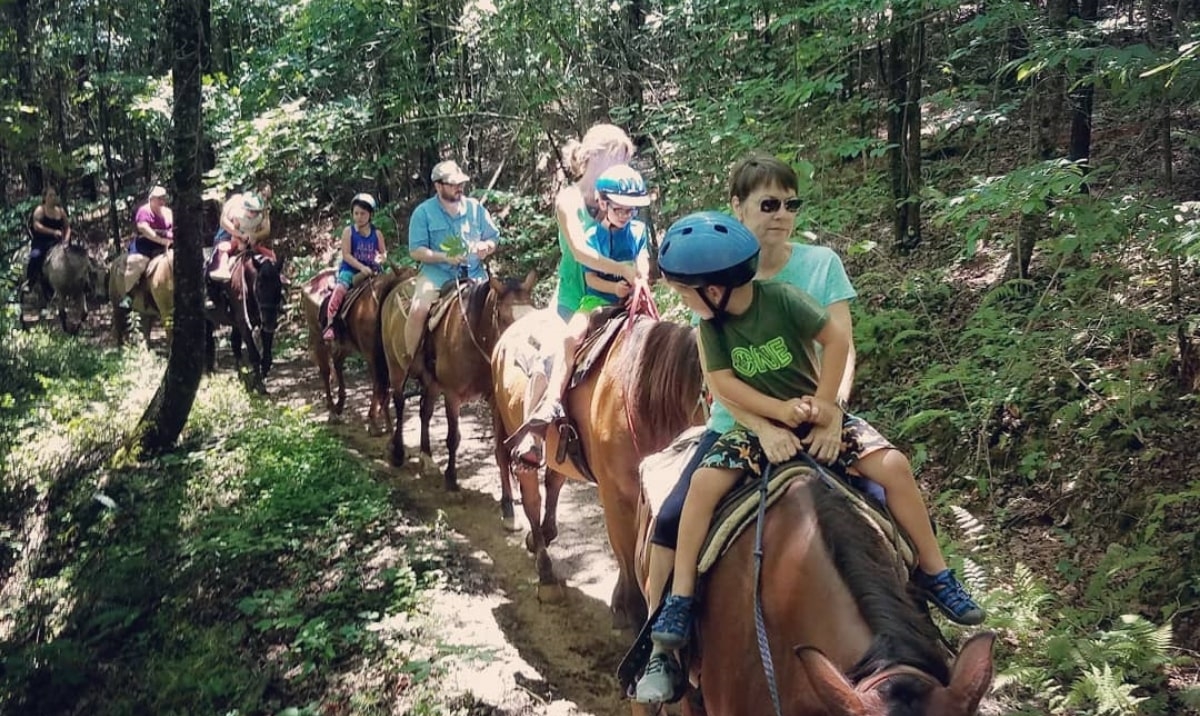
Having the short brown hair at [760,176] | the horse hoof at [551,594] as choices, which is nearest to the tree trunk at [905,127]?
the horse hoof at [551,594]

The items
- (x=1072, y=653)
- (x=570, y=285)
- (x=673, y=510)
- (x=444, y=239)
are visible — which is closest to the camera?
(x=673, y=510)

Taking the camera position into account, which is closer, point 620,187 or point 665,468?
point 665,468

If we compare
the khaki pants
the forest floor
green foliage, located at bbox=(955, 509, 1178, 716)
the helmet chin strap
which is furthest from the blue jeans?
the khaki pants

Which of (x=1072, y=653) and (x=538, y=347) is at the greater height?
(x=538, y=347)

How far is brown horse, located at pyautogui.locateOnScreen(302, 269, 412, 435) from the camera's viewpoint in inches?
391

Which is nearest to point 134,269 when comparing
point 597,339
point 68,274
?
point 68,274

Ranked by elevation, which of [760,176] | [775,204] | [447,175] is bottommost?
[775,204]

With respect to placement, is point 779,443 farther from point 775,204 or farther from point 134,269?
point 134,269

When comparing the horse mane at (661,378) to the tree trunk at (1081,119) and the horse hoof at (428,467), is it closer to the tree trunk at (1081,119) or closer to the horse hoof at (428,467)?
the tree trunk at (1081,119)

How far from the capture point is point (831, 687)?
6.13 ft

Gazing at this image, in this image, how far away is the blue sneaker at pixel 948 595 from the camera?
2.60 meters

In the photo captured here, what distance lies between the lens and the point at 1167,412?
5254mm

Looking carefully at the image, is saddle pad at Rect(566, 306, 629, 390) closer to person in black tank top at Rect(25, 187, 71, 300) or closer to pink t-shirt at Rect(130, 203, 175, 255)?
pink t-shirt at Rect(130, 203, 175, 255)

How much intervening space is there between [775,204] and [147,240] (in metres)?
14.4
